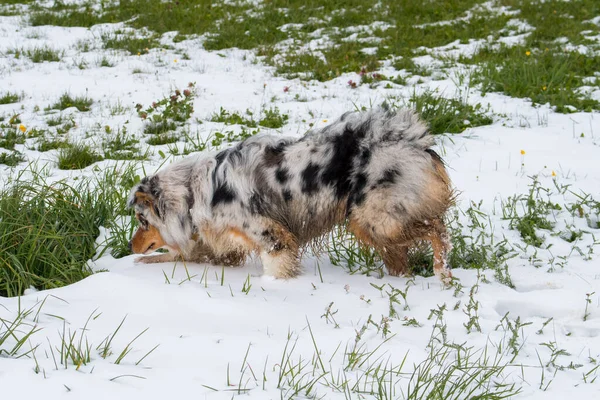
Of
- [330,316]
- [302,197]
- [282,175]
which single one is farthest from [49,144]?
[330,316]

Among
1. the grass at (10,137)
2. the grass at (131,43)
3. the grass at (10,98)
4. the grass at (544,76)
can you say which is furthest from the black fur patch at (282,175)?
the grass at (131,43)

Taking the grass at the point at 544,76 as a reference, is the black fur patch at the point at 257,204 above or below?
below

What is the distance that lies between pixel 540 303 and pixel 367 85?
5.53 meters

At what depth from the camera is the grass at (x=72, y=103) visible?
7.95m

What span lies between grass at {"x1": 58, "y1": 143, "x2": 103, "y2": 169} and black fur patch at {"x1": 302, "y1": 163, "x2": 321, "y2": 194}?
3.16 meters

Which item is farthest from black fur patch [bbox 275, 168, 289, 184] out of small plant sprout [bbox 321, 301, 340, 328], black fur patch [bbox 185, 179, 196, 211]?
small plant sprout [bbox 321, 301, 340, 328]

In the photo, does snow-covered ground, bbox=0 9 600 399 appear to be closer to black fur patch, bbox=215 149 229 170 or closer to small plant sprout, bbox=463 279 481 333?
small plant sprout, bbox=463 279 481 333

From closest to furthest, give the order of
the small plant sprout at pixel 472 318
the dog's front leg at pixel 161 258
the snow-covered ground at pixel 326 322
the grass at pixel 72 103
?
the snow-covered ground at pixel 326 322
the small plant sprout at pixel 472 318
the dog's front leg at pixel 161 258
the grass at pixel 72 103

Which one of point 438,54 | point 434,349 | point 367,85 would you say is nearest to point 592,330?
point 434,349

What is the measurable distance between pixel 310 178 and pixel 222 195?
1.98ft

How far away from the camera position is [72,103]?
8.02 metres

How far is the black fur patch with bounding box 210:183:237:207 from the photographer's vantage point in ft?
12.8

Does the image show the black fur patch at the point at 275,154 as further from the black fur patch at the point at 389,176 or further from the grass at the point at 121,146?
the grass at the point at 121,146

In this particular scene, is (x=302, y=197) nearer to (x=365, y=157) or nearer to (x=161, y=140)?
(x=365, y=157)
